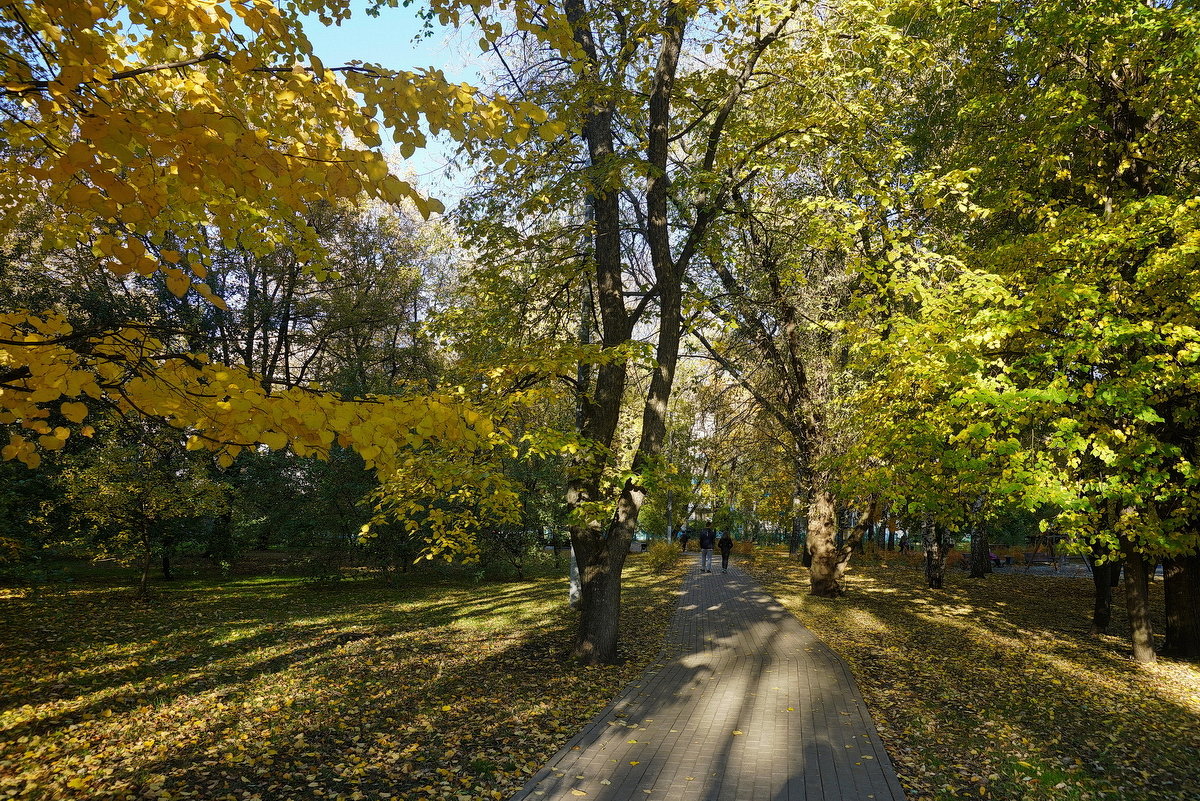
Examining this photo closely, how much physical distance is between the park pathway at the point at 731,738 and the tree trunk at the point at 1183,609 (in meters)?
5.45

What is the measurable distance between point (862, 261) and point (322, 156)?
7.64 metres

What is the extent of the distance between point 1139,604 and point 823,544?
6.01 metres

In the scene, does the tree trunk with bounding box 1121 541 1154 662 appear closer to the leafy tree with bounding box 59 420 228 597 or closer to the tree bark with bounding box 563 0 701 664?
the tree bark with bounding box 563 0 701 664

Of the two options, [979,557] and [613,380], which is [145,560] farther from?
[979,557]

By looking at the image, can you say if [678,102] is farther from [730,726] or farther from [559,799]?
[559,799]

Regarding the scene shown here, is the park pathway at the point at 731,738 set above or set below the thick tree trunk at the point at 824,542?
below

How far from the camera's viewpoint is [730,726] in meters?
6.07

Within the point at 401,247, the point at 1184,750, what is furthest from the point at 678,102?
the point at 401,247

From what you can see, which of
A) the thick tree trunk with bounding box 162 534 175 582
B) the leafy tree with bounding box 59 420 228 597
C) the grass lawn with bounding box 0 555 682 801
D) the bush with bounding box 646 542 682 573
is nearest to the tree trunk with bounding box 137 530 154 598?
the leafy tree with bounding box 59 420 228 597

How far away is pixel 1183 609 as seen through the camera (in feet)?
31.5

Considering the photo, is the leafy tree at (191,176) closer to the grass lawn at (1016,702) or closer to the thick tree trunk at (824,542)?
the grass lawn at (1016,702)

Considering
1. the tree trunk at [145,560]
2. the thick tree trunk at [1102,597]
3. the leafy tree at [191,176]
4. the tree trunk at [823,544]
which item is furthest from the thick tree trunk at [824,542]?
the tree trunk at [145,560]

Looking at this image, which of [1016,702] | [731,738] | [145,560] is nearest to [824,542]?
[1016,702]

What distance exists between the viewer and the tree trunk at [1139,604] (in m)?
9.09
